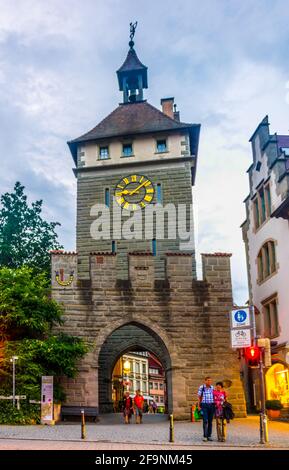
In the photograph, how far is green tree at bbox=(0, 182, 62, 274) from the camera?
34.6 metres

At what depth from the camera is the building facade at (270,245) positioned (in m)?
22.3

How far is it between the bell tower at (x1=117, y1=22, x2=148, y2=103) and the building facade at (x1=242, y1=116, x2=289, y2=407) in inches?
441

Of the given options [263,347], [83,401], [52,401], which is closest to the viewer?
[263,347]

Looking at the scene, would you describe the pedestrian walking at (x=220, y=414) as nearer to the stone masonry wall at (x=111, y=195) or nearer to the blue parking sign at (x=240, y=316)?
the blue parking sign at (x=240, y=316)

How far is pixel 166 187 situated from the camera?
3045 cm

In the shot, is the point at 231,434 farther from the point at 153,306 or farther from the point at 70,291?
the point at 70,291

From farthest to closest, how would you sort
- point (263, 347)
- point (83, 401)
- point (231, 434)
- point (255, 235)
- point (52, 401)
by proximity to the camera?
point (255, 235) → point (83, 401) → point (52, 401) → point (231, 434) → point (263, 347)

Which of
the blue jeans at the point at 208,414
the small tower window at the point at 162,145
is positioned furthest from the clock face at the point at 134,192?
the blue jeans at the point at 208,414

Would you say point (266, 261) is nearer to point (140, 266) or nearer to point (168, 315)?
point (168, 315)

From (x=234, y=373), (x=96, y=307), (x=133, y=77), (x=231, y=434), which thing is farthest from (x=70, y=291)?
(x=133, y=77)

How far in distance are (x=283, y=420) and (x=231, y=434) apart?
668 centimetres

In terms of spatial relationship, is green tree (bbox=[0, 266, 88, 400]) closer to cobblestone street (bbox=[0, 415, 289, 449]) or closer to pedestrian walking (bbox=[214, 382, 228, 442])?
cobblestone street (bbox=[0, 415, 289, 449])

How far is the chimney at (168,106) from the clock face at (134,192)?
7825 mm

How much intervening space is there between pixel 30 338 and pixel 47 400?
8.60ft
